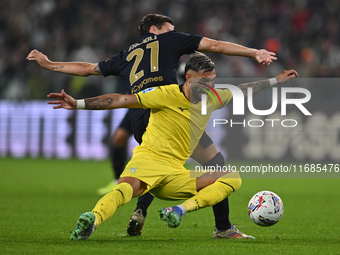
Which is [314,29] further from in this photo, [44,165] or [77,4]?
[44,165]

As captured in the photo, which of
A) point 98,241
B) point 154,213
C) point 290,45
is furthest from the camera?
point 290,45

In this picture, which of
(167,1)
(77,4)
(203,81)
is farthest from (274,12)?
(203,81)

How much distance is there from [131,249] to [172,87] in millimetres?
1276

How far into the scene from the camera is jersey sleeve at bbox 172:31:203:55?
4.16 meters

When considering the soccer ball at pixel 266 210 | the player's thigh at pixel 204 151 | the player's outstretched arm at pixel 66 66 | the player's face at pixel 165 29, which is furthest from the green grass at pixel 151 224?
the player's face at pixel 165 29

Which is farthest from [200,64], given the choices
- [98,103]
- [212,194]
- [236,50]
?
[212,194]

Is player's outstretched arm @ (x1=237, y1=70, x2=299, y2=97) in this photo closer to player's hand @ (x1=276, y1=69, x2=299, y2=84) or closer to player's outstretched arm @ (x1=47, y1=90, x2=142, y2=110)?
player's hand @ (x1=276, y1=69, x2=299, y2=84)

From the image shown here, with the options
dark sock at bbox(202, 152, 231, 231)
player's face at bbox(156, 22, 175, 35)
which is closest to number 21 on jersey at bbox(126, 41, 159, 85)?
player's face at bbox(156, 22, 175, 35)

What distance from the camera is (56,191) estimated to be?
24.6 ft

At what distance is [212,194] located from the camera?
3.62 m

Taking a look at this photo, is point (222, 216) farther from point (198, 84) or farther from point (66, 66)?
point (66, 66)

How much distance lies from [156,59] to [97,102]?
1032 mm

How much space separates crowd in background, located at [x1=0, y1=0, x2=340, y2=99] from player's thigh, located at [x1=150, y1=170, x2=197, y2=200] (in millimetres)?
8989

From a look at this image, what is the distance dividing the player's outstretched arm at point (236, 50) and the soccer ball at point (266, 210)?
3.60 ft
